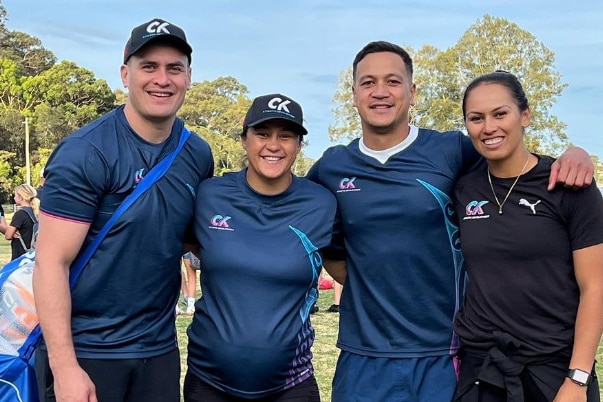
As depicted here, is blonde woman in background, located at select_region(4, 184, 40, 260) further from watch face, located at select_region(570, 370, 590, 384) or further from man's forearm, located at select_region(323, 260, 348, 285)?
watch face, located at select_region(570, 370, 590, 384)

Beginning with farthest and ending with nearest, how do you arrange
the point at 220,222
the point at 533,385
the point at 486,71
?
the point at 486,71, the point at 220,222, the point at 533,385

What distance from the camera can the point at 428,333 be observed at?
348cm

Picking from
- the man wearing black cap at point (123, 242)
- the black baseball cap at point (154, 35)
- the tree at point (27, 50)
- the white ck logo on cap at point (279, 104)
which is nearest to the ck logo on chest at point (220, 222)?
the man wearing black cap at point (123, 242)

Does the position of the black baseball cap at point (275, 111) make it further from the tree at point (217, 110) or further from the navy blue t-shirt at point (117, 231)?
the tree at point (217, 110)

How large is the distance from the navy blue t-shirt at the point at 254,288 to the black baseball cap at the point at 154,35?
0.77 m

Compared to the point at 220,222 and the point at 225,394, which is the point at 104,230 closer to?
the point at 220,222

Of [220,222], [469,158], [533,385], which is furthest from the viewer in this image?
[469,158]

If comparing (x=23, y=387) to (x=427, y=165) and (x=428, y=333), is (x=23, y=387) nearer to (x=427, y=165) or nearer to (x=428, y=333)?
(x=428, y=333)

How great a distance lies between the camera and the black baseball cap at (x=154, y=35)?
3.32m

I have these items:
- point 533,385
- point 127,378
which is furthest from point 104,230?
point 533,385

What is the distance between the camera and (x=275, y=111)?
351 cm

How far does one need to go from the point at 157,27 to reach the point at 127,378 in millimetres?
1740

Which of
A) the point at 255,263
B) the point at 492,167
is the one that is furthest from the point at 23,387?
the point at 492,167

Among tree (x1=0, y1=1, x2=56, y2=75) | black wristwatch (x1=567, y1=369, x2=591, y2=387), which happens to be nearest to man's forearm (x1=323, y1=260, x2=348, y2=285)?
black wristwatch (x1=567, y1=369, x2=591, y2=387)
